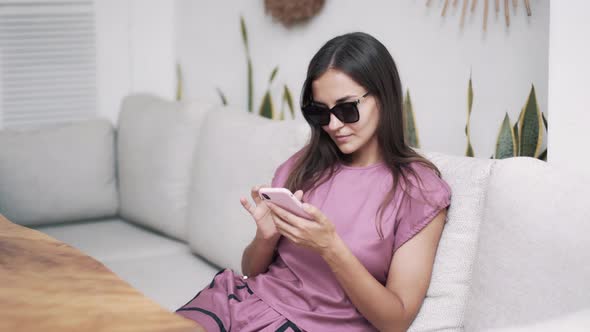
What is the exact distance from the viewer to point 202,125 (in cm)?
267

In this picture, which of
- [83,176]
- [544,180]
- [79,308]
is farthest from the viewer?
[83,176]

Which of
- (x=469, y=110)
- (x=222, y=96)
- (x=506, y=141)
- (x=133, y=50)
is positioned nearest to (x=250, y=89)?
(x=222, y=96)

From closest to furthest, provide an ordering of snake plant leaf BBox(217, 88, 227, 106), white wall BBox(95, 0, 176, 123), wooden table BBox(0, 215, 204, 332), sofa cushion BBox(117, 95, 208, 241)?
wooden table BBox(0, 215, 204, 332), sofa cushion BBox(117, 95, 208, 241), snake plant leaf BBox(217, 88, 227, 106), white wall BBox(95, 0, 176, 123)

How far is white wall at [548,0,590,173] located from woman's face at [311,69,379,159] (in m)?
0.41

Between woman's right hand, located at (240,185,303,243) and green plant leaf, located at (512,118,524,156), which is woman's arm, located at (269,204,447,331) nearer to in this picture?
woman's right hand, located at (240,185,303,243)

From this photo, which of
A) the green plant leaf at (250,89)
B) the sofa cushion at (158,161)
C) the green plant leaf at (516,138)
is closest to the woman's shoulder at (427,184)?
the green plant leaf at (516,138)

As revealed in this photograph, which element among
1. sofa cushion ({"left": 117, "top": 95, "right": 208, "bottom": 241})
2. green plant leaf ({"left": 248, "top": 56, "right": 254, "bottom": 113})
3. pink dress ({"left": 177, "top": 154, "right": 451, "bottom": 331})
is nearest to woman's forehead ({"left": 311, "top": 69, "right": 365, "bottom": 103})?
pink dress ({"left": 177, "top": 154, "right": 451, "bottom": 331})

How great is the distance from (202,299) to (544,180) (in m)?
0.86

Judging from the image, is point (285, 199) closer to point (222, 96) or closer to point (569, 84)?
point (569, 84)

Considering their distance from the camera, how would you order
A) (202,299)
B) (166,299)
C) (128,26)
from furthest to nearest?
(128,26) → (166,299) → (202,299)

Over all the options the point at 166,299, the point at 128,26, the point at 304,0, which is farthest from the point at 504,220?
the point at 128,26

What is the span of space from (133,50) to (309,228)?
8.00ft

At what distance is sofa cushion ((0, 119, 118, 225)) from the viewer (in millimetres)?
2857

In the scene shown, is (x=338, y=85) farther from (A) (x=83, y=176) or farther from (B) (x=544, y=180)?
(A) (x=83, y=176)
